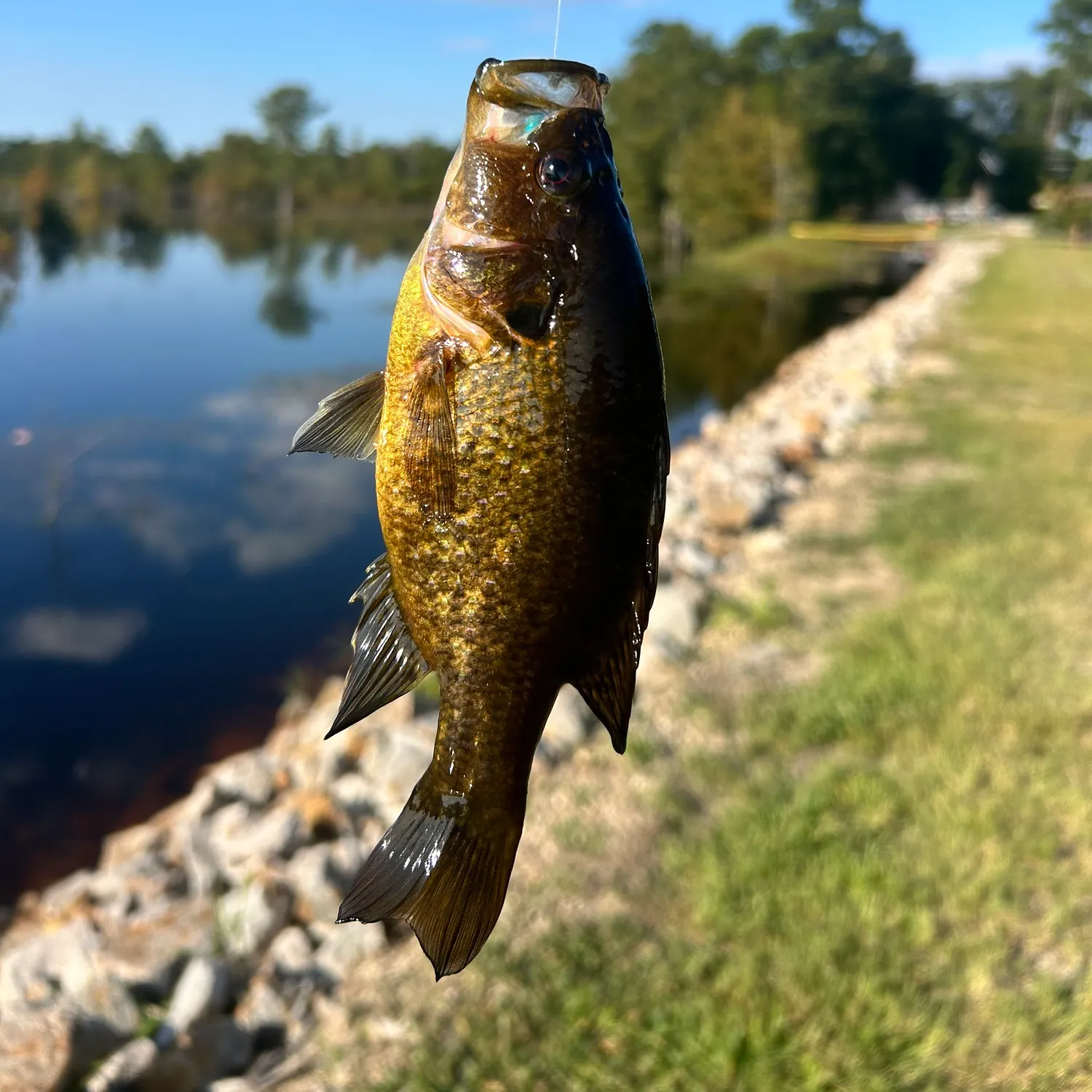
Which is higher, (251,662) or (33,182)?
(33,182)

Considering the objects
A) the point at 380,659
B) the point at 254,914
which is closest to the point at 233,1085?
the point at 254,914

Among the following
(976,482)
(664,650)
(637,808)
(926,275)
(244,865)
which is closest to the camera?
(637,808)

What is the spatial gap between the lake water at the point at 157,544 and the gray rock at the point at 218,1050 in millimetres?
2996

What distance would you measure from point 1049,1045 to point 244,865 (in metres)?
3.65

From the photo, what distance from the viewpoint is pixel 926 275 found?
34438mm

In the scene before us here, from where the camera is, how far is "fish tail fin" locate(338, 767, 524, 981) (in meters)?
1.44

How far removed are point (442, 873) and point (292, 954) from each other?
306cm

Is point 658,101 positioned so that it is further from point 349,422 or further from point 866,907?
point 349,422

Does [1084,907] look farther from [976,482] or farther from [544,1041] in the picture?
[976,482]

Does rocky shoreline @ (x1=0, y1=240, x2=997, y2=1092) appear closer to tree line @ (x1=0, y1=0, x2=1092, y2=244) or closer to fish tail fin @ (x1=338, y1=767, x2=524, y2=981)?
fish tail fin @ (x1=338, y1=767, x2=524, y2=981)

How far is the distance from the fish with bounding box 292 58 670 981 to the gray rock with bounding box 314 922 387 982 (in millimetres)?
2732

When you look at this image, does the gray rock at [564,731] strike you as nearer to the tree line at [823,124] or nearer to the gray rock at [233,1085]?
the gray rock at [233,1085]

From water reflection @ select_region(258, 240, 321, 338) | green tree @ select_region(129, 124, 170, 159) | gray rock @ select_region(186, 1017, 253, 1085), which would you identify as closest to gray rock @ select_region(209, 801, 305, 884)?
gray rock @ select_region(186, 1017, 253, 1085)

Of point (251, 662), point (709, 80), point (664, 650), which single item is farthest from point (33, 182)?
point (664, 650)
